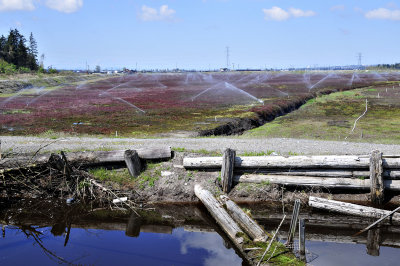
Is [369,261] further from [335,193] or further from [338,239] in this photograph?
[335,193]

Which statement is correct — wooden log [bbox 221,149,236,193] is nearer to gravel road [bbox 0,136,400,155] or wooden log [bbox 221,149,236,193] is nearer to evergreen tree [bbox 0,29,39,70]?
gravel road [bbox 0,136,400,155]

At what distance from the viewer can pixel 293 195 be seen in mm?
17844

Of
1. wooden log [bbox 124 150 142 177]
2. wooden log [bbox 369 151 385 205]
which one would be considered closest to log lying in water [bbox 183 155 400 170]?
wooden log [bbox 369 151 385 205]

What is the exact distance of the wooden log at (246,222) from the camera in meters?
13.6

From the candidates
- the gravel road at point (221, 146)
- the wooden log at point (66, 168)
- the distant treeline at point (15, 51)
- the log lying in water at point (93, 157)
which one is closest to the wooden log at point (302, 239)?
the gravel road at point (221, 146)

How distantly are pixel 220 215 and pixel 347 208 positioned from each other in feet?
16.8

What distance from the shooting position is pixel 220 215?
611 inches

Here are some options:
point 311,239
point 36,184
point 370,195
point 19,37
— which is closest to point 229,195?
point 311,239

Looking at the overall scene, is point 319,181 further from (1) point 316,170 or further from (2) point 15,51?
(2) point 15,51

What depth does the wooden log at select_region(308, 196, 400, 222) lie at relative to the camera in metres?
15.3

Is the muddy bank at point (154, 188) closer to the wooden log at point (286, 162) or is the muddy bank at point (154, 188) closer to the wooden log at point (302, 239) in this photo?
the wooden log at point (286, 162)

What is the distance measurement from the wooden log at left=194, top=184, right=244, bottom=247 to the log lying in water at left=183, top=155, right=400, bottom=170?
132cm

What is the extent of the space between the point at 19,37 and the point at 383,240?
141230 mm

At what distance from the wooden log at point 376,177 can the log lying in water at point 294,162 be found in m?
0.47
